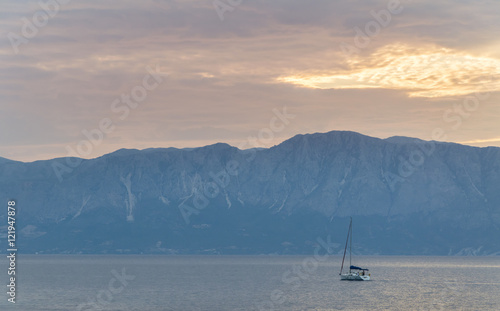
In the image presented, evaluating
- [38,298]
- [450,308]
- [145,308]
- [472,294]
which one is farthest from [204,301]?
[472,294]

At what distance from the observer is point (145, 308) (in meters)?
149

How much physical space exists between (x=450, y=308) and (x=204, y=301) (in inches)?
2164

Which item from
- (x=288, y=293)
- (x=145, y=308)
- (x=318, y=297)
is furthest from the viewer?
(x=288, y=293)

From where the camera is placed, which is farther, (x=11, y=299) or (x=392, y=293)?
(x=392, y=293)

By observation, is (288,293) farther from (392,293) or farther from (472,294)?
→ (472,294)

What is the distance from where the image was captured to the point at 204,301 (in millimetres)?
164625

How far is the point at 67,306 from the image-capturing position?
153 metres

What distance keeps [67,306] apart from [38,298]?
22.1 metres

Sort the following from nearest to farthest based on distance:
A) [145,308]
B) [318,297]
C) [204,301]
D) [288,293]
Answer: [145,308], [204,301], [318,297], [288,293]

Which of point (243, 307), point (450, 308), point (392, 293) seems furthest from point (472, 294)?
point (243, 307)

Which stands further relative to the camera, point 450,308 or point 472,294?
point 472,294

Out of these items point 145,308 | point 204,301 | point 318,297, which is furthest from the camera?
point 318,297

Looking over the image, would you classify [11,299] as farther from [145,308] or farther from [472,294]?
[472,294]

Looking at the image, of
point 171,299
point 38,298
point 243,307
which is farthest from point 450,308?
point 38,298
